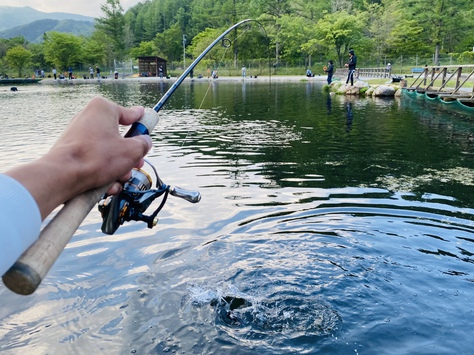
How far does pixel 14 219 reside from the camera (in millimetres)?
1101

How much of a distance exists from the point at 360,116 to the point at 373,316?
49.4 feet

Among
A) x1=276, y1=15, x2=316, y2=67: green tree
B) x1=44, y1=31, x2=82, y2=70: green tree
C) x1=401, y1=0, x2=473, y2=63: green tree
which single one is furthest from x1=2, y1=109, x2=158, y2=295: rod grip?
x1=44, y1=31, x2=82, y2=70: green tree

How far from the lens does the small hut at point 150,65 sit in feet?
237

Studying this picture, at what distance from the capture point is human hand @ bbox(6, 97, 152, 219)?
121 cm

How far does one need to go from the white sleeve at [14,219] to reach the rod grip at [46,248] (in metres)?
0.07

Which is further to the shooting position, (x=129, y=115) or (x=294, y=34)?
(x=294, y=34)

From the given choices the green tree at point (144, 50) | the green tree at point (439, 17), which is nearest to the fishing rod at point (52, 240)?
the green tree at point (439, 17)

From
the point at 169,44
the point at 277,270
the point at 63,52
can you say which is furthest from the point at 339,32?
the point at 277,270

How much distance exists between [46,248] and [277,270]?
3580 millimetres

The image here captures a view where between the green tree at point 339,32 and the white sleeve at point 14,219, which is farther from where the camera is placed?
the green tree at point 339,32

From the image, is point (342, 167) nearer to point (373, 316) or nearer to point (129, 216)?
point (373, 316)

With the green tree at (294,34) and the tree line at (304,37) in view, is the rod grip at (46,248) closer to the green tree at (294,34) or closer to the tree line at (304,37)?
the tree line at (304,37)

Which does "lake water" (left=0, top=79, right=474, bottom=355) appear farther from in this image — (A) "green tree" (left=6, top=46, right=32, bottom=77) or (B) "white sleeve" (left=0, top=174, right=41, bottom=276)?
(A) "green tree" (left=6, top=46, right=32, bottom=77)

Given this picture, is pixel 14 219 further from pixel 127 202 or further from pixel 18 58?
pixel 18 58
